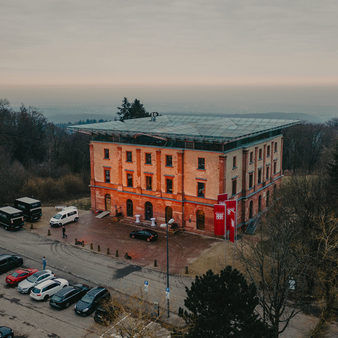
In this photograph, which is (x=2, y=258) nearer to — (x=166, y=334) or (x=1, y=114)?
(x=166, y=334)

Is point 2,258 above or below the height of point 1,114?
below

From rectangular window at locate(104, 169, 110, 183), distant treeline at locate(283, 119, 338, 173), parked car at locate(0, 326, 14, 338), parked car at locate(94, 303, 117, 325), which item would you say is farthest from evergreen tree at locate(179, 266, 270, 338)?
distant treeline at locate(283, 119, 338, 173)

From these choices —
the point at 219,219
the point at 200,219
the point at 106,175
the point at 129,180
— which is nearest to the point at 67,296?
the point at 219,219

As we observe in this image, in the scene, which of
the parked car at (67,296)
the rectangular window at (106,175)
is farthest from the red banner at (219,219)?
the rectangular window at (106,175)

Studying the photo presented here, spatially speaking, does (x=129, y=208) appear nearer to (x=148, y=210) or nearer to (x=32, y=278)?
(x=148, y=210)

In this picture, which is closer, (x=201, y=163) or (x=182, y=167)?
(x=201, y=163)

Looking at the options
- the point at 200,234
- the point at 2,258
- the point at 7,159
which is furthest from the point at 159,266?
the point at 7,159
